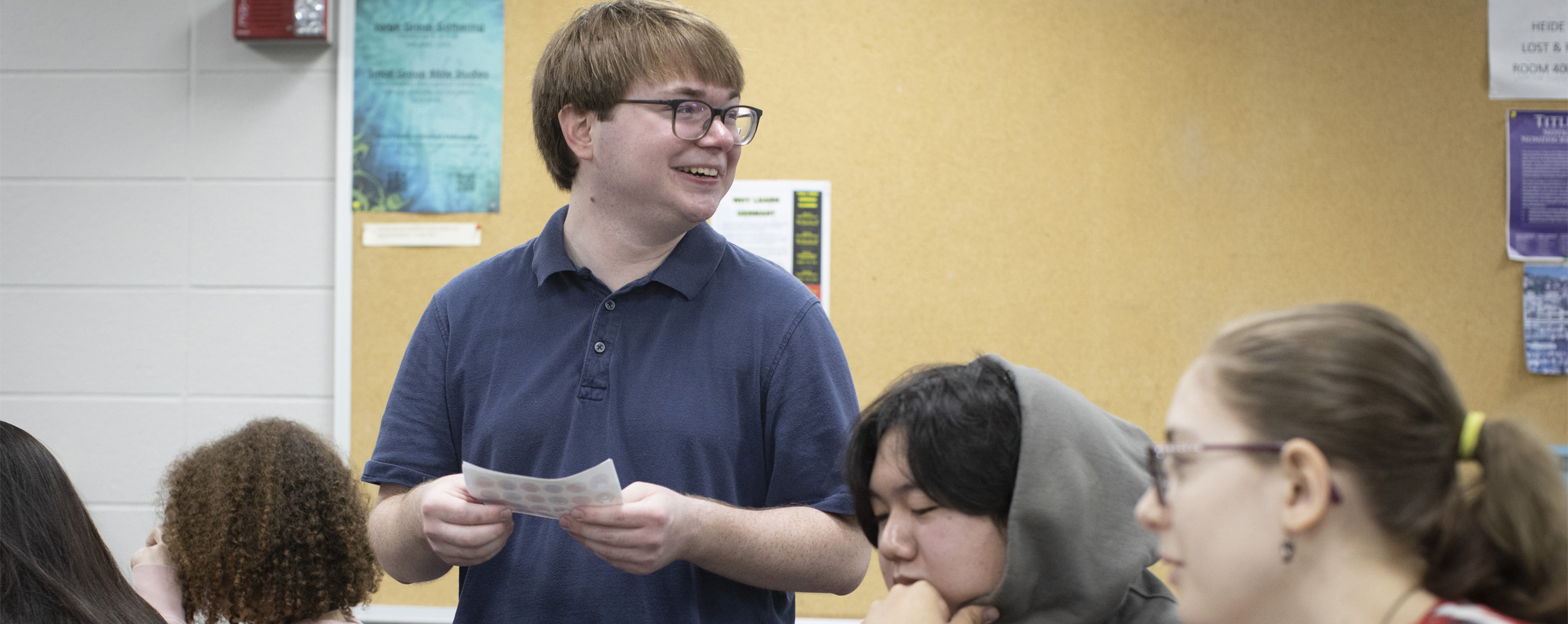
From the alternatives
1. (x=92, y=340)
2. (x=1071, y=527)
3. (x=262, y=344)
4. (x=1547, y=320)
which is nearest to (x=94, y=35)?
(x=92, y=340)

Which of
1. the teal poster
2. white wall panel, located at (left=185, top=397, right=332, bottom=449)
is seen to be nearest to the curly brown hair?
white wall panel, located at (left=185, top=397, right=332, bottom=449)

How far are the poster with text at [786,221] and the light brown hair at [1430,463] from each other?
1.72m

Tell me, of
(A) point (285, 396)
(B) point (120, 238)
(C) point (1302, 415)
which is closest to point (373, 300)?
(A) point (285, 396)

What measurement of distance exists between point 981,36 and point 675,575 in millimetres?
1761

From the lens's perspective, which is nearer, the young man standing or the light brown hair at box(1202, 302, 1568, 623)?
the light brown hair at box(1202, 302, 1568, 623)

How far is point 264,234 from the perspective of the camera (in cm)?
255

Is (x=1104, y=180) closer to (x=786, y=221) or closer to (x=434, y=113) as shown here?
(x=786, y=221)

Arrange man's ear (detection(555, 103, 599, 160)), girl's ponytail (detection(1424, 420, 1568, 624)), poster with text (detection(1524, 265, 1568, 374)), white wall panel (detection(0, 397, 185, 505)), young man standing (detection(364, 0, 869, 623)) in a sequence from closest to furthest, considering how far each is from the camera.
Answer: girl's ponytail (detection(1424, 420, 1568, 624)), young man standing (detection(364, 0, 869, 623)), man's ear (detection(555, 103, 599, 160)), poster with text (detection(1524, 265, 1568, 374)), white wall panel (detection(0, 397, 185, 505))

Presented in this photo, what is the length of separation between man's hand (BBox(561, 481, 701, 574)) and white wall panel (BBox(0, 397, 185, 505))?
2.00 metres

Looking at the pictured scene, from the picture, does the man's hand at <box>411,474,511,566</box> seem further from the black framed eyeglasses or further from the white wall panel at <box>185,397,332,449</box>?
the white wall panel at <box>185,397,332,449</box>

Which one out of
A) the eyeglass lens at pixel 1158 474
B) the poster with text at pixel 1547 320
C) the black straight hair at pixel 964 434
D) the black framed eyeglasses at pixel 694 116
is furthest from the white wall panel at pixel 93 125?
the poster with text at pixel 1547 320

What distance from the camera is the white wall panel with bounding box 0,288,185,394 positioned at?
101 inches

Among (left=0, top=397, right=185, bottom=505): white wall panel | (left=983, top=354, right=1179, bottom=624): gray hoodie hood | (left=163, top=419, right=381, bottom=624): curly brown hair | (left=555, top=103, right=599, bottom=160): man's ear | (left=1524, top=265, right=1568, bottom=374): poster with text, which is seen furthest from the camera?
(left=0, top=397, right=185, bottom=505): white wall panel

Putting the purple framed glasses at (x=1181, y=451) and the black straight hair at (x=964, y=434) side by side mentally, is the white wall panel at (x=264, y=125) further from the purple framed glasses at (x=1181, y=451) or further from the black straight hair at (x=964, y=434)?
the purple framed glasses at (x=1181, y=451)
